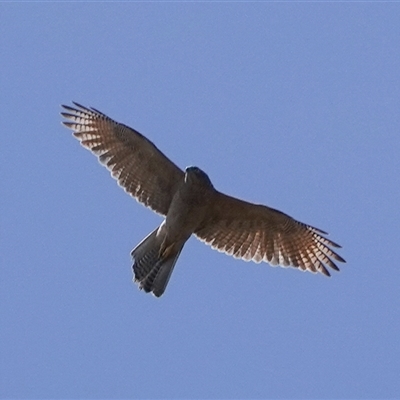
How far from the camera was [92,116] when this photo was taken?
682 inches

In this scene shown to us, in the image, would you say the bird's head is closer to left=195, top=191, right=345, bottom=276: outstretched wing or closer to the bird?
the bird

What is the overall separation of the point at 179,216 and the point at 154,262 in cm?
82

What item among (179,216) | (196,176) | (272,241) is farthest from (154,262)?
(272,241)

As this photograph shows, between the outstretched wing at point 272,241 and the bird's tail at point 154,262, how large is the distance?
81 cm

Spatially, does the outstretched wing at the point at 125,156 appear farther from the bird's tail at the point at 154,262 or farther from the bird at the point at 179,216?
the bird's tail at the point at 154,262

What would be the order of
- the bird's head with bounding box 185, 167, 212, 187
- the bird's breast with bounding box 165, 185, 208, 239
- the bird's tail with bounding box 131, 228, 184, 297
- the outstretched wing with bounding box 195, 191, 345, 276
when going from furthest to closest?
the outstretched wing with bounding box 195, 191, 345, 276 → the bird's tail with bounding box 131, 228, 184, 297 → the bird's breast with bounding box 165, 185, 208, 239 → the bird's head with bounding box 185, 167, 212, 187

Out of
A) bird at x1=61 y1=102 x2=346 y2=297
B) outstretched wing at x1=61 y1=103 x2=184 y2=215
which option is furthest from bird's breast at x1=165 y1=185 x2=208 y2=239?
outstretched wing at x1=61 y1=103 x2=184 y2=215

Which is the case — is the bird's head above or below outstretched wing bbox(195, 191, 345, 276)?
below

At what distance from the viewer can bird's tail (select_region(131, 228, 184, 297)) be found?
17016mm

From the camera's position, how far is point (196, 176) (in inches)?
655

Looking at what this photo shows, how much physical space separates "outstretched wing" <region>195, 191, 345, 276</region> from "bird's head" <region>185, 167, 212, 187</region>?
1.10 m

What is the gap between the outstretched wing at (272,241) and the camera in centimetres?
1767

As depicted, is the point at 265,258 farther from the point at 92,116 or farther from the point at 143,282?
the point at 92,116

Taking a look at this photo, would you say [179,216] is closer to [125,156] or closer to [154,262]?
[154,262]
